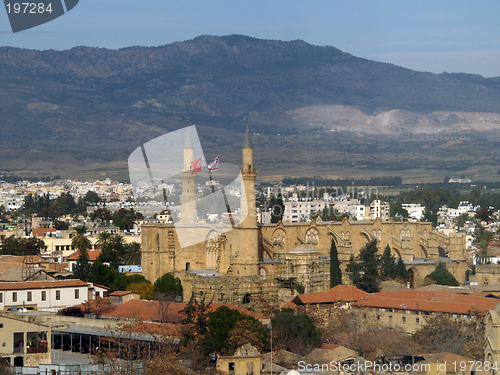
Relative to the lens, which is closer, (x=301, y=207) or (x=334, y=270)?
(x=334, y=270)

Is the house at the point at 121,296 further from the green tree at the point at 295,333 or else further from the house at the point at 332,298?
the green tree at the point at 295,333

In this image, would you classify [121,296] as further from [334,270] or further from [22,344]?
[22,344]

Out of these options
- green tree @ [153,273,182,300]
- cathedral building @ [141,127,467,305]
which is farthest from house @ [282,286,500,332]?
green tree @ [153,273,182,300]

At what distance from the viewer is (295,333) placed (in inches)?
1628

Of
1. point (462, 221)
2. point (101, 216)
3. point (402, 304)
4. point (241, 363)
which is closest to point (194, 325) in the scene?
point (241, 363)

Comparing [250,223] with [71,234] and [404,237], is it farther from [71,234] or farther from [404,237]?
[71,234]

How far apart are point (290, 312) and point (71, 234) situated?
43.9 meters

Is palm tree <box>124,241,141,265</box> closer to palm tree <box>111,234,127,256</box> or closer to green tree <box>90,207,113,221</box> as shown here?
palm tree <box>111,234,127,256</box>

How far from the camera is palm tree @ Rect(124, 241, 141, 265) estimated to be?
70.6 metres

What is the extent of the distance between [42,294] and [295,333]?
50.0ft

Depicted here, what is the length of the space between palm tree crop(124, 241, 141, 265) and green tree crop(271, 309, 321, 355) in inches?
1153

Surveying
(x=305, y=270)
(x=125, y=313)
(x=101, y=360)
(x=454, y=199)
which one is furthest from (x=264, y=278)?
(x=454, y=199)

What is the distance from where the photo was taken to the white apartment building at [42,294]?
4875cm

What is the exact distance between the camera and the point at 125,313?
46.9 m
